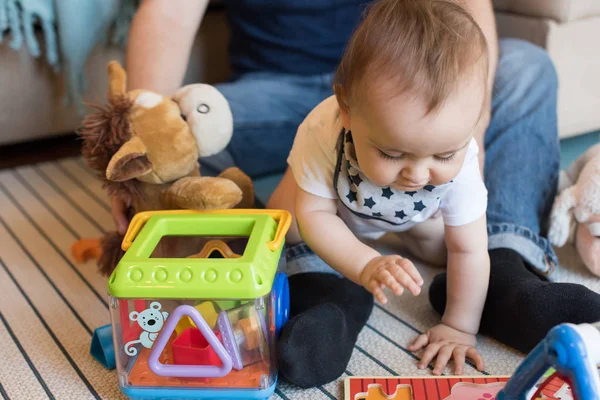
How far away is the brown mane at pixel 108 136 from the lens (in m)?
0.80

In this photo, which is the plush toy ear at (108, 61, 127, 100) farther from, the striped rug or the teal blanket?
the teal blanket

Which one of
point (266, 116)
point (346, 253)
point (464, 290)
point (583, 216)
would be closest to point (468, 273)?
point (464, 290)

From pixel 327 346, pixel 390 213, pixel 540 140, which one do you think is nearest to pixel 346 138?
pixel 390 213

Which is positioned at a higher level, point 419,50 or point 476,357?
point 419,50

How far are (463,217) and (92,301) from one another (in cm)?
51

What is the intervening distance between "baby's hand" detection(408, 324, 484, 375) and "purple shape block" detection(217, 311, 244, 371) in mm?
217

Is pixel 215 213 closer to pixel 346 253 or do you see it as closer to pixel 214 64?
pixel 346 253

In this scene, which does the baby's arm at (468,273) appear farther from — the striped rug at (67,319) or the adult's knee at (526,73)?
the adult's knee at (526,73)

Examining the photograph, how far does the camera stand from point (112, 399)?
2.35 ft

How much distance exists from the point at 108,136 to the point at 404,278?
1.33ft

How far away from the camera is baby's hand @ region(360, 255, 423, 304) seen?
624mm

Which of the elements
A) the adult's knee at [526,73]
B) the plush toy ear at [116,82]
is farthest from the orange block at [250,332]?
the adult's knee at [526,73]

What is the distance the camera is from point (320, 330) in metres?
0.70

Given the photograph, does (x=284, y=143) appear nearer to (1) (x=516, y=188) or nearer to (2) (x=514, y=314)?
(1) (x=516, y=188)
